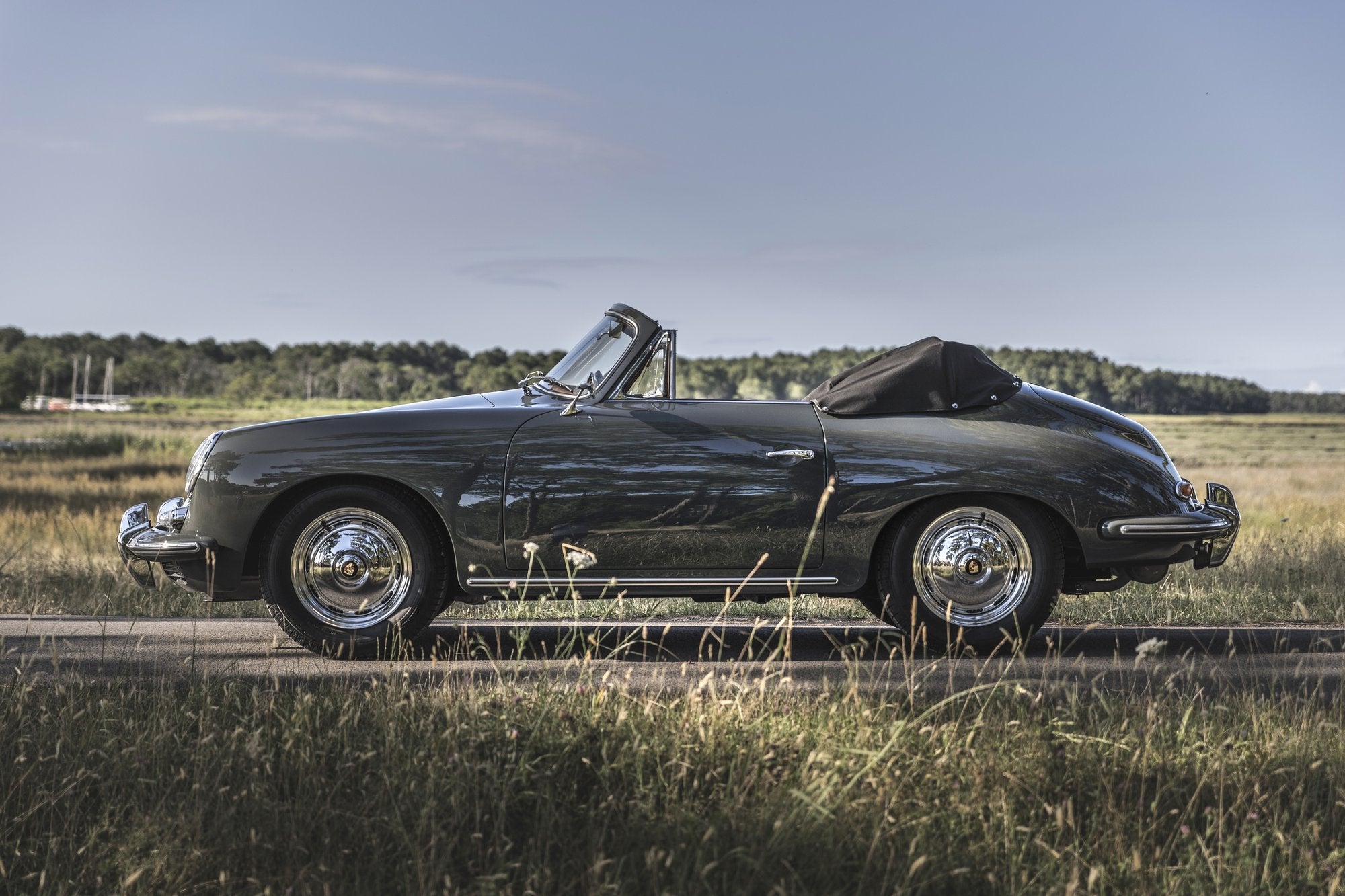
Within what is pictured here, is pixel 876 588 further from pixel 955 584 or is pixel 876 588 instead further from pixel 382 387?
pixel 382 387

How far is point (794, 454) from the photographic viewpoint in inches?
236

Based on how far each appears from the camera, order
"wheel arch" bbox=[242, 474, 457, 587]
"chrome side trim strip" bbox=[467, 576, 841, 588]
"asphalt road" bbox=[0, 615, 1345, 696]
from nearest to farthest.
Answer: "asphalt road" bbox=[0, 615, 1345, 696] < "chrome side trim strip" bbox=[467, 576, 841, 588] < "wheel arch" bbox=[242, 474, 457, 587]

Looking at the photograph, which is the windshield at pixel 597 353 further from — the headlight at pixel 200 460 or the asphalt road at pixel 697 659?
the headlight at pixel 200 460

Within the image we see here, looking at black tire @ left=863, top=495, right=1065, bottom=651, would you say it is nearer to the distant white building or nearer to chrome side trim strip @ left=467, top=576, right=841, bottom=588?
chrome side trim strip @ left=467, top=576, right=841, bottom=588

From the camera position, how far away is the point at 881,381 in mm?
6266

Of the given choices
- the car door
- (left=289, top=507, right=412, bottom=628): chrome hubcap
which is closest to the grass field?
the car door

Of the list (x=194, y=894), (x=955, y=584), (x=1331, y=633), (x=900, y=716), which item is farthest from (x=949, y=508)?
(x=194, y=894)

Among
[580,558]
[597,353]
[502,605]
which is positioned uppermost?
[597,353]

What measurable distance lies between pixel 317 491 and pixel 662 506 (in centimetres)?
170

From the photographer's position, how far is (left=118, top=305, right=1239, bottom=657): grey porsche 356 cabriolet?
5.88 meters

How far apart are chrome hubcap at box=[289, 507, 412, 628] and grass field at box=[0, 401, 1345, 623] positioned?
638 millimetres

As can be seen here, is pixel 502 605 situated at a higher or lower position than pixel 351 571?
lower

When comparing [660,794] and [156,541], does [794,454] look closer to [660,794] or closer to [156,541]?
[660,794]

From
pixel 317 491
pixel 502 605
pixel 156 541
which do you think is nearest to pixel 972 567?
pixel 317 491
